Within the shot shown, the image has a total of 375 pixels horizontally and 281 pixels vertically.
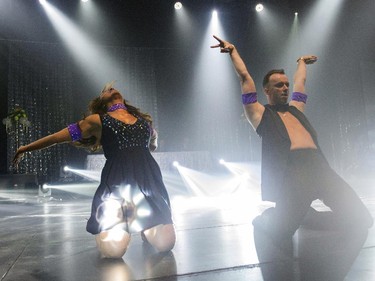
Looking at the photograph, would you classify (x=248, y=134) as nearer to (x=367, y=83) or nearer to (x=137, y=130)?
(x=367, y=83)

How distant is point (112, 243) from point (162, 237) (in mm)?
263

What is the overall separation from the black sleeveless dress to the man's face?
2.80ft

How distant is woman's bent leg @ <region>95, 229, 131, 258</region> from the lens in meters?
1.62

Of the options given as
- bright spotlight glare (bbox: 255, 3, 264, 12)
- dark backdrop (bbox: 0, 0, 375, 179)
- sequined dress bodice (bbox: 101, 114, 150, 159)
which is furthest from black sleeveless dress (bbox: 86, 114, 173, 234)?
bright spotlight glare (bbox: 255, 3, 264, 12)

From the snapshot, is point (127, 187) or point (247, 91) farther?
point (247, 91)

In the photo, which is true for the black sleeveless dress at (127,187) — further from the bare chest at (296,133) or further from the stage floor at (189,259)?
the bare chest at (296,133)

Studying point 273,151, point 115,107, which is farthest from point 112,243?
point 273,151

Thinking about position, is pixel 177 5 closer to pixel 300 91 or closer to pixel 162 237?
pixel 300 91

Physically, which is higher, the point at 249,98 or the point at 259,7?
the point at 259,7

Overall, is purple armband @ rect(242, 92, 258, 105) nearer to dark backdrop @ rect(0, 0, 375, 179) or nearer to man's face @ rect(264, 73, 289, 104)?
man's face @ rect(264, 73, 289, 104)

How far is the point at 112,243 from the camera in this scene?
5.31 feet

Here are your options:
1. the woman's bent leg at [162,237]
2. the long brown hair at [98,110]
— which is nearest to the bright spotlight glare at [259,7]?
the long brown hair at [98,110]

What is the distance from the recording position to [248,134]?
10.4 meters

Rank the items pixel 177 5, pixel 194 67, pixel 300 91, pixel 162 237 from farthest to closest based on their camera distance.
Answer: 1. pixel 194 67
2. pixel 177 5
3. pixel 300 91
4. pixel 162 237
